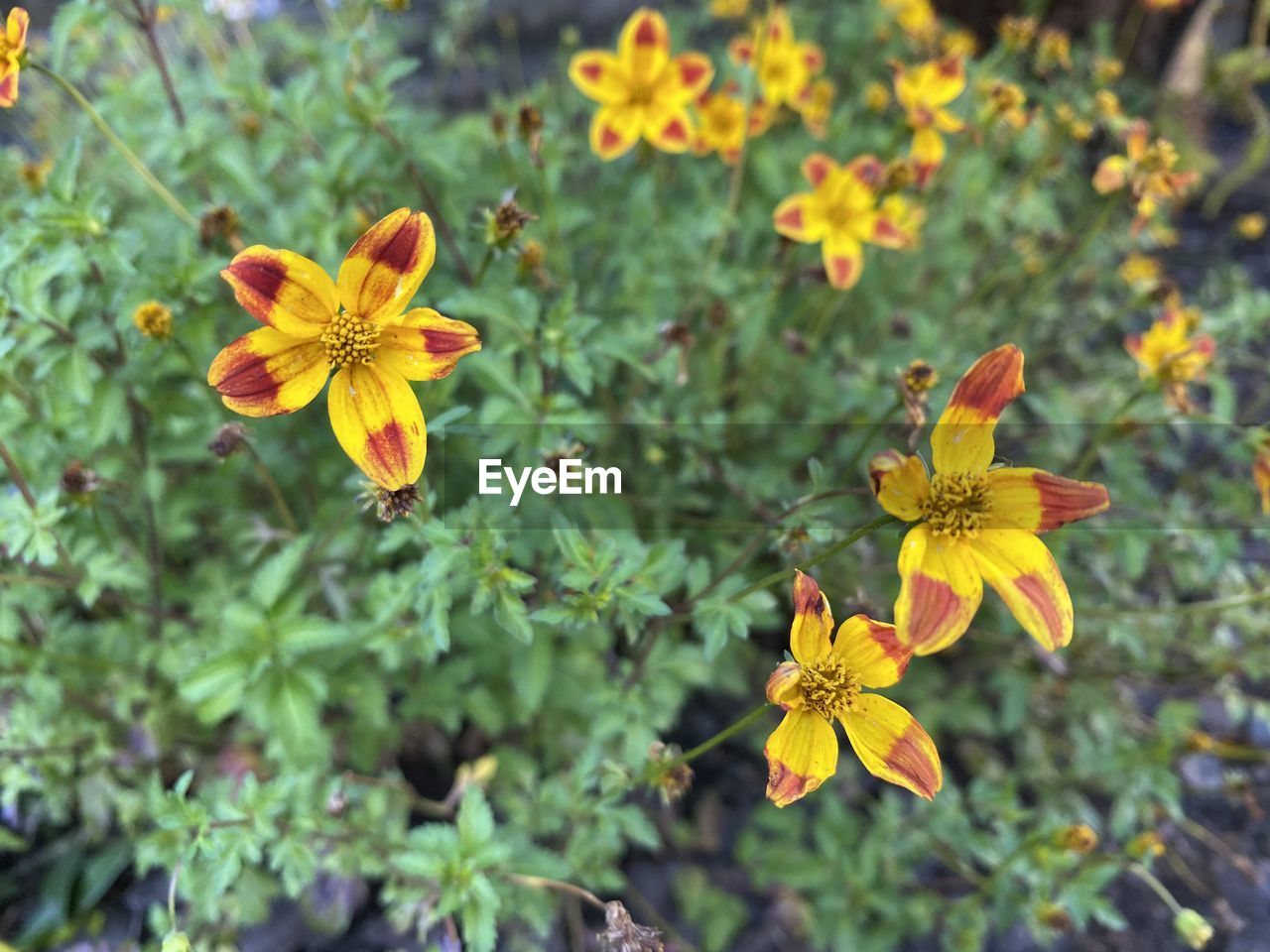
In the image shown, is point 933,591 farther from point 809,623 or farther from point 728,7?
point 728,7

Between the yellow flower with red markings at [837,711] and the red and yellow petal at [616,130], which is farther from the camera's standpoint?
the red and yellow petal at [616,130]

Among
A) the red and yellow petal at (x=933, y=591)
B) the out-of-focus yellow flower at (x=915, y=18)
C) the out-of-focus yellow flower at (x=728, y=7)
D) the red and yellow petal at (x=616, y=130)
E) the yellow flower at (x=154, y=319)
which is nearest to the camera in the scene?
the red and yellow petal at (x=933, y=591)

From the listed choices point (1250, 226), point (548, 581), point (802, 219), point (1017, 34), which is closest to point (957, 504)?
point (548, 581)

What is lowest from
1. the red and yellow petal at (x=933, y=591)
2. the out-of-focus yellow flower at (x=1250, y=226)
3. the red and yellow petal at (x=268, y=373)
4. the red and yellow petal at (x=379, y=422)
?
the out-of-focus yellow flower at (x=1250, y=226)

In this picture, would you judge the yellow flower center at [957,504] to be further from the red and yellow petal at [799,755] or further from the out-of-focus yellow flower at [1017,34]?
the out-of-focus yellow flower at [1017,34]

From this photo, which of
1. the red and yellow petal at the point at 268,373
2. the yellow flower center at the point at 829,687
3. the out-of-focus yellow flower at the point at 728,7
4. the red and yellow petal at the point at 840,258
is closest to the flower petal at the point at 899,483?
the yellow flower center at the point at 829,687

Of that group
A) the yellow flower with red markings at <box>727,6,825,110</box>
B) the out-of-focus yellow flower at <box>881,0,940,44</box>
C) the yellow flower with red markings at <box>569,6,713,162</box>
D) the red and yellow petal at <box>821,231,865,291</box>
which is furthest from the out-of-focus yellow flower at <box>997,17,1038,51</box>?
the yellow flower with red markings at <box>569,6,713,162</box>
